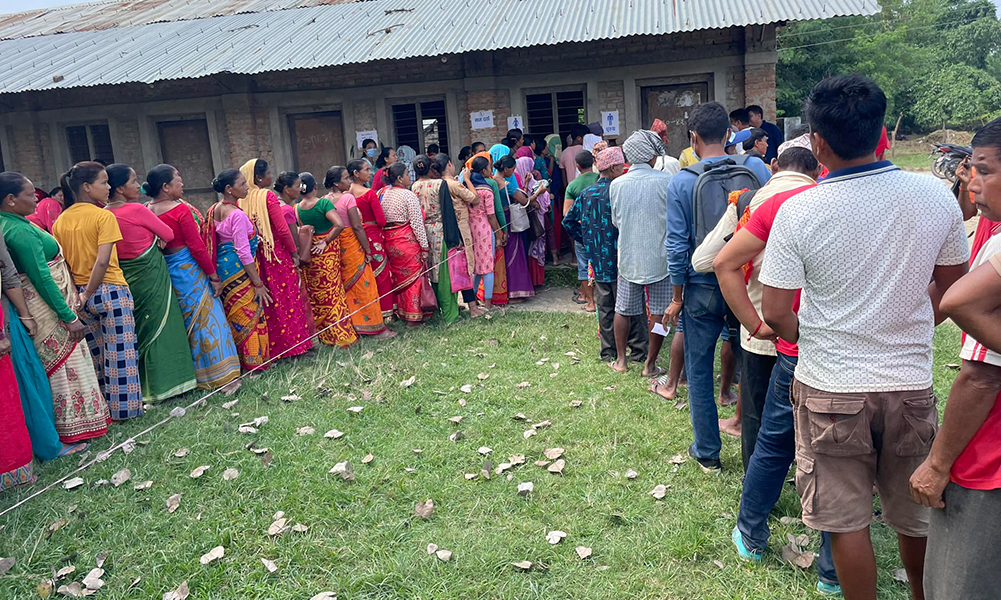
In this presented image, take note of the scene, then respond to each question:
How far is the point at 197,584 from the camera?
10.6ft

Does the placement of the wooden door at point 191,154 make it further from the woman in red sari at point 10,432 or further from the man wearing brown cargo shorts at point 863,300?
the man wearing brown cargo shorts at point 863,300

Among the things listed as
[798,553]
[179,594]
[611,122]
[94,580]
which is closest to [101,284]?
[94,580]

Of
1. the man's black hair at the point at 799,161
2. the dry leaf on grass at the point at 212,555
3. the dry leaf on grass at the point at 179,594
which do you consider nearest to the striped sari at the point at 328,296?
the dry leaf on grass at the point at 212,555

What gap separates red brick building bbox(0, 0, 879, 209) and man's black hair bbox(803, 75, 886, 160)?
7.76m

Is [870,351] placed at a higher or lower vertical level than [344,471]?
higher

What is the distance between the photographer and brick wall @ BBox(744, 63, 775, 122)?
10203 millimetres

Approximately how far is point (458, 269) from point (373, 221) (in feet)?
3.74

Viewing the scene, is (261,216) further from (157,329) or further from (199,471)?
(199,471)

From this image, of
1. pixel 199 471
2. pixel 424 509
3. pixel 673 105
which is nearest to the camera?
pixel 424 509

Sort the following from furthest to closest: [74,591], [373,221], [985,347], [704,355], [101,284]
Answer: [373,221] → [101,284] → [704,355] → [74,591] → [985,347]

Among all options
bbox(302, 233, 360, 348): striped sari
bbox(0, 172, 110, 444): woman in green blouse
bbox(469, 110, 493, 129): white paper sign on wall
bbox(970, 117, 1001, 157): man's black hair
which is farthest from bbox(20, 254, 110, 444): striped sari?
bbox(469, 110, 493, 129): white paper sign on wall

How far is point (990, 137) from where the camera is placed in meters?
1.96

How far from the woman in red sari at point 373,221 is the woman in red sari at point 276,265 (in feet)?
2.98

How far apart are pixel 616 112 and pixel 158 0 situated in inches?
494
